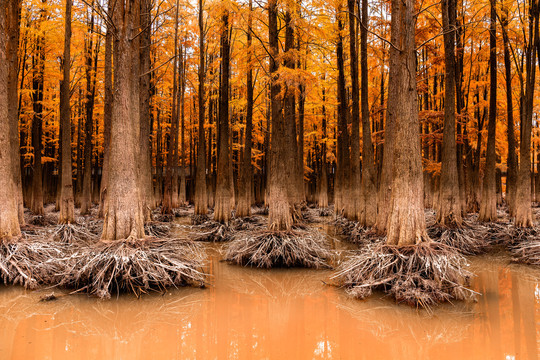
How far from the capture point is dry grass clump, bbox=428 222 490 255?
1039cm

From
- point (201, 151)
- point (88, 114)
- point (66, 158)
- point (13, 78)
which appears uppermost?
point (88, 114)

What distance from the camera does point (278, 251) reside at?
8.92 meters

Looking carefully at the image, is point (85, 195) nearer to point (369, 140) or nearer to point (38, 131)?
point (38, 131)

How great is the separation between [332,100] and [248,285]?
19.3 m

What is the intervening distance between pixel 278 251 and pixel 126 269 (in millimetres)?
3621

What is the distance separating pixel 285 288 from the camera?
7.23 m

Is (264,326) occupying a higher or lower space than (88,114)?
lower

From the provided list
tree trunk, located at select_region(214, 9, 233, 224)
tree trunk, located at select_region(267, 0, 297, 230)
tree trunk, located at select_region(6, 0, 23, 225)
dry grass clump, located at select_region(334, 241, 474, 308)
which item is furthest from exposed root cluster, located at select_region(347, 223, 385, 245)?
tree trunk, located at select_region(6, 0, 23, 225)

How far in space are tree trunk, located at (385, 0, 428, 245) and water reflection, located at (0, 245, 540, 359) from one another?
1356 mm

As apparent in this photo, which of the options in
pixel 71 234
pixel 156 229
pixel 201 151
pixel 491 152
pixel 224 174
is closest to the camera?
pixel 71 234

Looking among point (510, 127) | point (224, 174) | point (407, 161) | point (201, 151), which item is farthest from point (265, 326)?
point (510, 127)

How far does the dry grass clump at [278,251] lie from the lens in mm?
8930

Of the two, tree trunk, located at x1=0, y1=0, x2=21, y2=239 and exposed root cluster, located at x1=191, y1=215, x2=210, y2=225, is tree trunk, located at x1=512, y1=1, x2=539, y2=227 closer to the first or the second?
exposed root cluster, located at x1=191, y1=215, x2=210, y2=225

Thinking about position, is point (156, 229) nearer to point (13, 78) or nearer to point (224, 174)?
point (224, 174)
